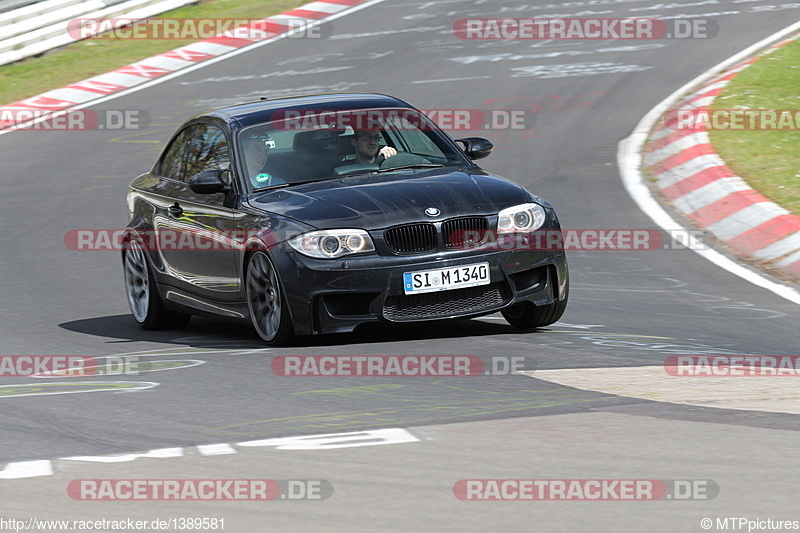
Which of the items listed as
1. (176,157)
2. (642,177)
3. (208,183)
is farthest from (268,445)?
(642,177)

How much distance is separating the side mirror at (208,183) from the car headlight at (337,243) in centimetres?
109

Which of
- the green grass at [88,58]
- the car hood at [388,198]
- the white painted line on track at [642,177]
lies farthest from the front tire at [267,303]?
the green grass at [88,58]

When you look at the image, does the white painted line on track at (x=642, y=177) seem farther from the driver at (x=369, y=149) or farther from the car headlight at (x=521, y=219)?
the driver at (x=369, y=149)

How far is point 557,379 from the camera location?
698 cm

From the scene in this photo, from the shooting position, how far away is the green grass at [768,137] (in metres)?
12.4

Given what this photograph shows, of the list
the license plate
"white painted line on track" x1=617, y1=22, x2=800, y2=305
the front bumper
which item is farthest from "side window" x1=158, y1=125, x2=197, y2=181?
"white painted line on track" x1=617, y1=22, x2=800, y2=305

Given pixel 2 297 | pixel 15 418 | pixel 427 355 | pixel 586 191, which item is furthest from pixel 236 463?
pixel 586 191

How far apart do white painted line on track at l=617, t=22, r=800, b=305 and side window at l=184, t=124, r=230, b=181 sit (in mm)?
3811

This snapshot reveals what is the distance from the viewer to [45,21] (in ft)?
77.5

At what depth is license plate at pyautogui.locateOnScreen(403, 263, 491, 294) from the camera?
793 cm

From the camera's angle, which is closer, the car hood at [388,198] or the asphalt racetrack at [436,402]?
the asphalt racetrack at [436,402]

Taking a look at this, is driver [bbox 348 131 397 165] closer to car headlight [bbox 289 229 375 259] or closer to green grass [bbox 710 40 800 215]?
car headlight [bbox 289 229 375 259]

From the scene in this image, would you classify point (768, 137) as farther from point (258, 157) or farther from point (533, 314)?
point (258, 157)

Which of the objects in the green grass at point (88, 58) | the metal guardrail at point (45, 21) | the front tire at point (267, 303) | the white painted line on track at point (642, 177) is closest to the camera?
the front tire at point (267, 303)
